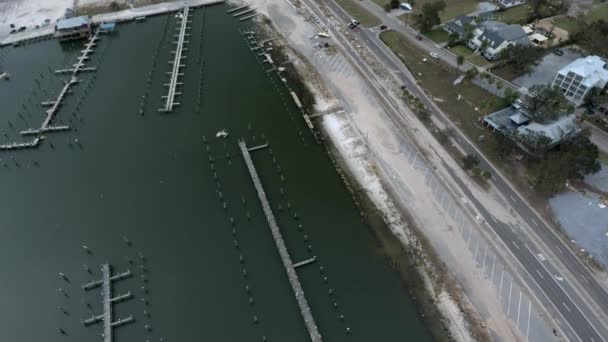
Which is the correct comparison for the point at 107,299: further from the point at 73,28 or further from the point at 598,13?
the point at 598,13

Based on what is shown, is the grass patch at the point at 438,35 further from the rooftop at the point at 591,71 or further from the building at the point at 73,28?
the building at the point at 73,28

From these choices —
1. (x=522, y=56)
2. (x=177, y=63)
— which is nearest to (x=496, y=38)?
(x=522, y=56)

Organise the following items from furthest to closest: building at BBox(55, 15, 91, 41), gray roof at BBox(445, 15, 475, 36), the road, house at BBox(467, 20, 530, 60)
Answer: building at BBox(55, 15, 91, 41) < gray roof at BBox(445, 15, 475, 36) < house at BBox(467, 20, 530, 60) < the road

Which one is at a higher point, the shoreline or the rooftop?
the rooftop

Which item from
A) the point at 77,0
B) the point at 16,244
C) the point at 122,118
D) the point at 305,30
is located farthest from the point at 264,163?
the point at 77,0

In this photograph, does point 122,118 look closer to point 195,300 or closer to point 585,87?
point 195,300

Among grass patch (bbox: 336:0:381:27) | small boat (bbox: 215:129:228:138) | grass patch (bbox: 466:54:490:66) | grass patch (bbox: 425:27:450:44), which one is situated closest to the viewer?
small boat (bbox: 215:129:228:138)

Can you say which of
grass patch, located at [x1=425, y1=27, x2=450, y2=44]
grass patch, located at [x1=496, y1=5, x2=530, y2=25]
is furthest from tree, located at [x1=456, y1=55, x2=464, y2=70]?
grass patch, located at [x1=496, y1=5, x2=530, y2=25]

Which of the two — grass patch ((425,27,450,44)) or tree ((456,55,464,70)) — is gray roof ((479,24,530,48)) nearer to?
grass patch ((425,27,450,44))
